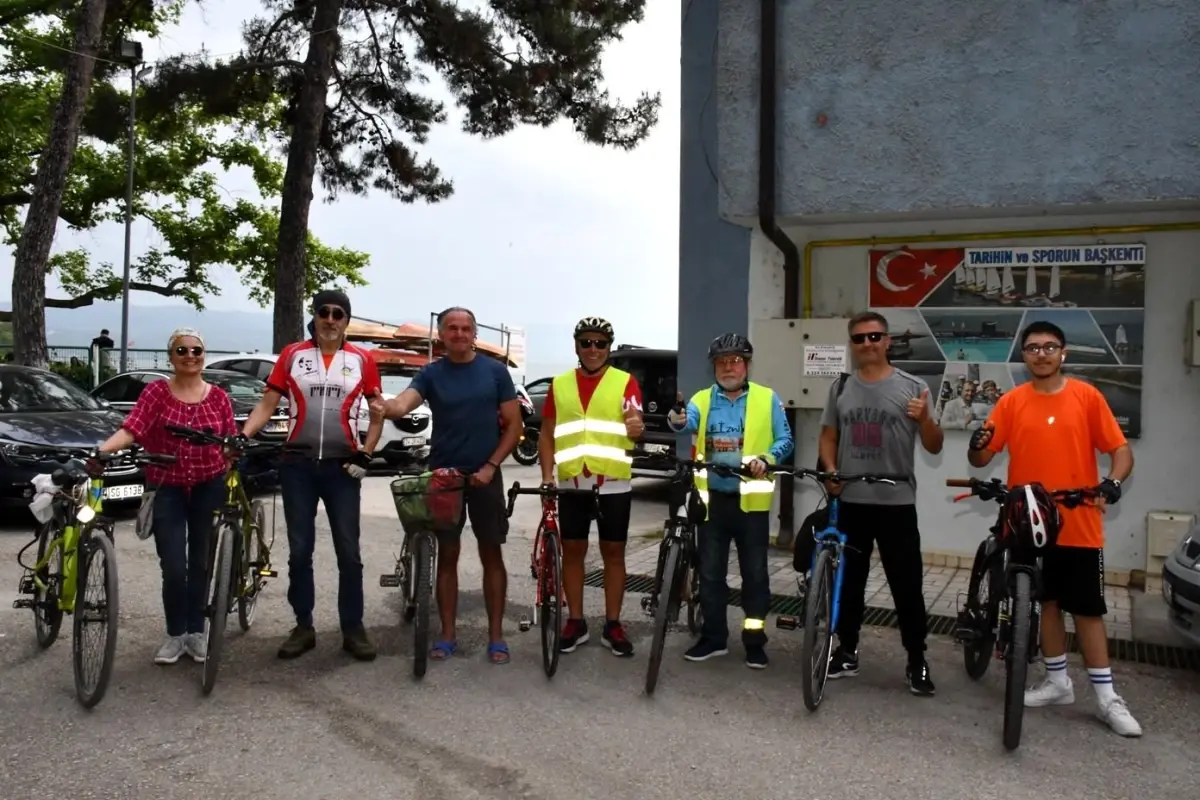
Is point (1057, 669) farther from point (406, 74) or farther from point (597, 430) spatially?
point (406, 74)

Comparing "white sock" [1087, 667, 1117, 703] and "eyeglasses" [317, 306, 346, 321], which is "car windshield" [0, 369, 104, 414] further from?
"white sock" [1087, 667, 1117, 703]

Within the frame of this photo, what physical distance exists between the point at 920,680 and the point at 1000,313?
3934 millimetres

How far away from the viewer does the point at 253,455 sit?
523 cm

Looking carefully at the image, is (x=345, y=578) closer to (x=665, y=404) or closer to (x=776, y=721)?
(x=776, y=721)

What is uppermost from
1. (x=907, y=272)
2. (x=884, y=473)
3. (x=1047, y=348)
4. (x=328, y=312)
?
(x=907, y=272)

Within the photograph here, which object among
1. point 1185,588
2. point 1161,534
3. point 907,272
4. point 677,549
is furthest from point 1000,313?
point 677,549

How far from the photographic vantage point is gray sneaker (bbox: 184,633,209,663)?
17.5 ft

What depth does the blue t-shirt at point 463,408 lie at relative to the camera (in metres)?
5.38

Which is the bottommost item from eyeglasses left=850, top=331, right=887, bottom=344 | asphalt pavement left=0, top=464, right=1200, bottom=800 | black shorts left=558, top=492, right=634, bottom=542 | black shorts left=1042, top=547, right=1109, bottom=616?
asphalt pavement left=0, top=464, right=1200, bottom=800

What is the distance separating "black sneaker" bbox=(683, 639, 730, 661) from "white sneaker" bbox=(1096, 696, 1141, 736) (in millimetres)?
1836

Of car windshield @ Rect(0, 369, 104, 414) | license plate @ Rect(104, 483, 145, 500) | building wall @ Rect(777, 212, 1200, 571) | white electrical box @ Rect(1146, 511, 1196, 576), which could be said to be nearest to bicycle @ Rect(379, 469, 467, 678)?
building wall @ Rect(777, 212, 1200, 571)

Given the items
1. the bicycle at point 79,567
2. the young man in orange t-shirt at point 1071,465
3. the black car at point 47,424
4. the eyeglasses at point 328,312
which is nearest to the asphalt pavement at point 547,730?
the bicycle at point 79,567

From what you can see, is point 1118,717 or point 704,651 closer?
point 1118,717

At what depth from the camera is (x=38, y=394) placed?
10.4 m
